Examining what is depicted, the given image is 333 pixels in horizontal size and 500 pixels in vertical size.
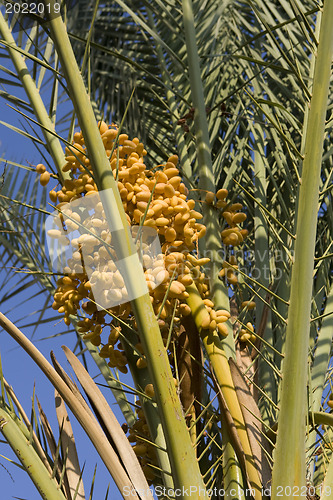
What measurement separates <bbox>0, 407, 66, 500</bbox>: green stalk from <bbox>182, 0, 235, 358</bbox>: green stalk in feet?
1.84

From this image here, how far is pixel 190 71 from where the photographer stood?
2.06 meters

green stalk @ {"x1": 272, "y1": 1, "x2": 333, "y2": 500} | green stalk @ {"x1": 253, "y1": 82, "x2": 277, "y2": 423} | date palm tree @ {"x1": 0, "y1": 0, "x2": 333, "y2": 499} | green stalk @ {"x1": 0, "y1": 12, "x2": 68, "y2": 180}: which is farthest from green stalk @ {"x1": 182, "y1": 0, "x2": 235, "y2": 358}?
green stalk @ {"x1": 0, "y1": 12, "x2": 68, "y2": 180}

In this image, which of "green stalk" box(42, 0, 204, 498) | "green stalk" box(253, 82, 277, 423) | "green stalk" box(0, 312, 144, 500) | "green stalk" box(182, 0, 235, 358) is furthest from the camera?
"green stalk" box(253, 82, 277, 423)

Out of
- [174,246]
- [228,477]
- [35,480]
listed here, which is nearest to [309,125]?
[174,246]

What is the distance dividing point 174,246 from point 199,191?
40 cm

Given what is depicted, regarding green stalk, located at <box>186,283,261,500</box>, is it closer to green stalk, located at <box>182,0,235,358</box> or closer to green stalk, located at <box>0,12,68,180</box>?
green stalk, located at <box>182,0,235,358</box>

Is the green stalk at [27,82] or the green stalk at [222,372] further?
the green stalk at [27,82]

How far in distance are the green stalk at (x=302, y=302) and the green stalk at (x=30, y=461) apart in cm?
50

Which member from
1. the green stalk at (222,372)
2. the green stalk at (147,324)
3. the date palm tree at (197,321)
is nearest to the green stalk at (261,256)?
the date palm tree at (197,321)

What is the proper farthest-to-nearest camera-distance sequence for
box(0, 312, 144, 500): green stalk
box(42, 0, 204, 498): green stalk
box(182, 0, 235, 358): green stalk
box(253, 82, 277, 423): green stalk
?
box(253, 82, 277, 423): green stalk < box(182, 0, 235, 358): green stalk < box(0, 312, 144, 500): green stalk < box(42, 0, 204, 498): green stalk

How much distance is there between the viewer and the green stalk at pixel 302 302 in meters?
1.29

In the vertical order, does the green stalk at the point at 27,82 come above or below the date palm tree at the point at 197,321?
above

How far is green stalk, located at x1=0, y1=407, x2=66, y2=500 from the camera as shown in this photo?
4.53ft

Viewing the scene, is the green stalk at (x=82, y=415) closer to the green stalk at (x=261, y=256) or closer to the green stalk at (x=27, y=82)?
the green stalk at (x=261, y=256)
